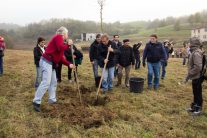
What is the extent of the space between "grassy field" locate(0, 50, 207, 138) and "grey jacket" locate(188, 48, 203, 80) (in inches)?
43.1

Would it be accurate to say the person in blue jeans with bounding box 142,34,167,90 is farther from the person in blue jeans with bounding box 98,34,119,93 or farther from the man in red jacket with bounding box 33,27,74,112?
the man in red jacket with bounding box 33,27,74,112

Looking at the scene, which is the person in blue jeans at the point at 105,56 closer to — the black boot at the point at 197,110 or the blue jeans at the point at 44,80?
the blue jeans at the point at 44,80

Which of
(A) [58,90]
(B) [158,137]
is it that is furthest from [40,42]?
(B) [158,137]

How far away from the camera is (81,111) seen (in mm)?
6734

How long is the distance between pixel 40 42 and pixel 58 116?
356 cm

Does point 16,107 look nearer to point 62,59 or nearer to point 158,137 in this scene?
point 62,59

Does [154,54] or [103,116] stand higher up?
[154,54]

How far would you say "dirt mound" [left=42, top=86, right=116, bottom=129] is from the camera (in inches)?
241

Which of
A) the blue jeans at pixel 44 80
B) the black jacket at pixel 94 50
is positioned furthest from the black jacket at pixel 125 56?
the blue jeans at pixel 44 80

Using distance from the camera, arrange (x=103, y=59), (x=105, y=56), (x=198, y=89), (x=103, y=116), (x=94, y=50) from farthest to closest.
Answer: (x=94, y=50) < (x=105, y=56) < (x=103, y=59) < (x=198, y=89) < (x=103, y=116)

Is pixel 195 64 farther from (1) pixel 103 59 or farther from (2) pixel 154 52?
(1) pixel 103 59

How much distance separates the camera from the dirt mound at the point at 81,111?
611 centimetres

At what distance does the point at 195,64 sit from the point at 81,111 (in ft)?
10.4

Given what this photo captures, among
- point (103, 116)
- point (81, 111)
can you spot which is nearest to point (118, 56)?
point (81, 111)
